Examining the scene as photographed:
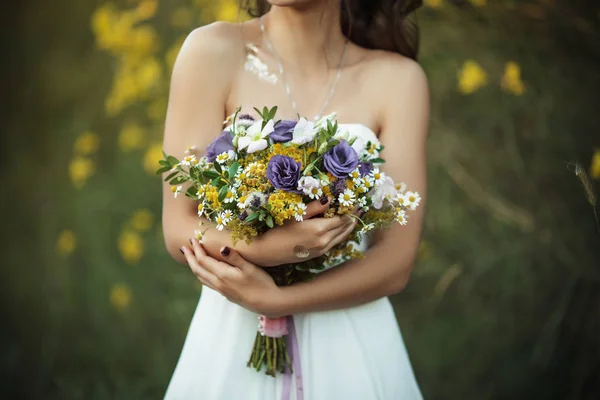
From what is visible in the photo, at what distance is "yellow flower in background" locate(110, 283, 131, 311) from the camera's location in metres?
3.93

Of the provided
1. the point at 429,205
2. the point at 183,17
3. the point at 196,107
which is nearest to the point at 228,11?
the point at 183,17

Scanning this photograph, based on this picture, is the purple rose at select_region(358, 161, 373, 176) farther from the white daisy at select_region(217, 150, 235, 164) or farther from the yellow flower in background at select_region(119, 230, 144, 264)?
the yellow flower in background at select_region(119, 230, 144, 264)

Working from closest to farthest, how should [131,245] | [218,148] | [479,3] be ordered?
[218,148] → [479,3] → [131,245]

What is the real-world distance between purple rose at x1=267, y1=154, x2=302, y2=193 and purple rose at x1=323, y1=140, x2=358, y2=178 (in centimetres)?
7

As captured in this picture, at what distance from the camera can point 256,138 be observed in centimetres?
169

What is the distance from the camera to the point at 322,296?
1979 mm

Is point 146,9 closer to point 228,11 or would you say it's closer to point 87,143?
point 228,11

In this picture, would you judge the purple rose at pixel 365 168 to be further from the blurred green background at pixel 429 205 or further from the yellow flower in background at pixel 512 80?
the yellow flower in background at pixel 512 80

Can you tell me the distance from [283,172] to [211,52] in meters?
0.61

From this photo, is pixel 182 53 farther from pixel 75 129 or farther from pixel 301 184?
pixel 75 129

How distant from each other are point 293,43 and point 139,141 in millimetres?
1757

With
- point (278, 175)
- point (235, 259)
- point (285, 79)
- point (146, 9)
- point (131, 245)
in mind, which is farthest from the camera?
point (131, 245)

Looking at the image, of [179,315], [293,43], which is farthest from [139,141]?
[293,43]

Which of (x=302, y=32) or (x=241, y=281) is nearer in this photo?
(x=241, y=281)
